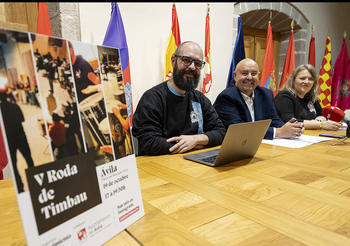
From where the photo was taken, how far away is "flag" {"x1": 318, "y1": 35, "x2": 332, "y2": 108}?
169 inches

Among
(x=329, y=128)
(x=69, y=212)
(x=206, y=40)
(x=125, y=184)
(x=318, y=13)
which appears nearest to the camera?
(x=69, y=212)

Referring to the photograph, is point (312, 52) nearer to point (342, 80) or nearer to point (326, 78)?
point (326, 78)

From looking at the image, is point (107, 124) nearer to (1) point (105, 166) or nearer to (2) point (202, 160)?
(1) point (105, 166)

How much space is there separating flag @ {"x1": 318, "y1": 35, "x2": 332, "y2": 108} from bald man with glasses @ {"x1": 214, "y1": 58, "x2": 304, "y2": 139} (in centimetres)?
273

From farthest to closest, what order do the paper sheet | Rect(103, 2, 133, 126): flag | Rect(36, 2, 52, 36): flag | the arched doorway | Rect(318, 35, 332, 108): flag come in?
Rect(318, 35, 332, 108): flag
the arched doorway
Rect(103, 2, 133, 126): flag
Rect(36, 2, 52, 36): flag
the paper sheet

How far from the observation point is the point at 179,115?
165 cm

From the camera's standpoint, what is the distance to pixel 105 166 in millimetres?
516

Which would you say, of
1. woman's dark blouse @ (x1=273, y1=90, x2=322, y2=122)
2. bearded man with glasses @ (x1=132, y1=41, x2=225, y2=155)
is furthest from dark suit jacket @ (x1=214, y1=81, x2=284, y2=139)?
woman's dark blouse @ (x1=273, y1=90, x2=322, y2=122)

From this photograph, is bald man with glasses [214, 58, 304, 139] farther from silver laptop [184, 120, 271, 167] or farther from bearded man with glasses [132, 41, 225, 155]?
silver laptop [184, 120, 271, 167]

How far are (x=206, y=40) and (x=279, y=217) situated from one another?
2643 mm

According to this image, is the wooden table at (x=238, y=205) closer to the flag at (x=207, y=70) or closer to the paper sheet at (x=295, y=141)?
the paper sheet at (x=295, y=141)

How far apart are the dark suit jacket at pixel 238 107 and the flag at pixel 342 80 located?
3.06 metres

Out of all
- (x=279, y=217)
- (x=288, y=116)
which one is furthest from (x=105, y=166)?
(x=288, y=116)

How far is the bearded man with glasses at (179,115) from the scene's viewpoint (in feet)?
4.32
